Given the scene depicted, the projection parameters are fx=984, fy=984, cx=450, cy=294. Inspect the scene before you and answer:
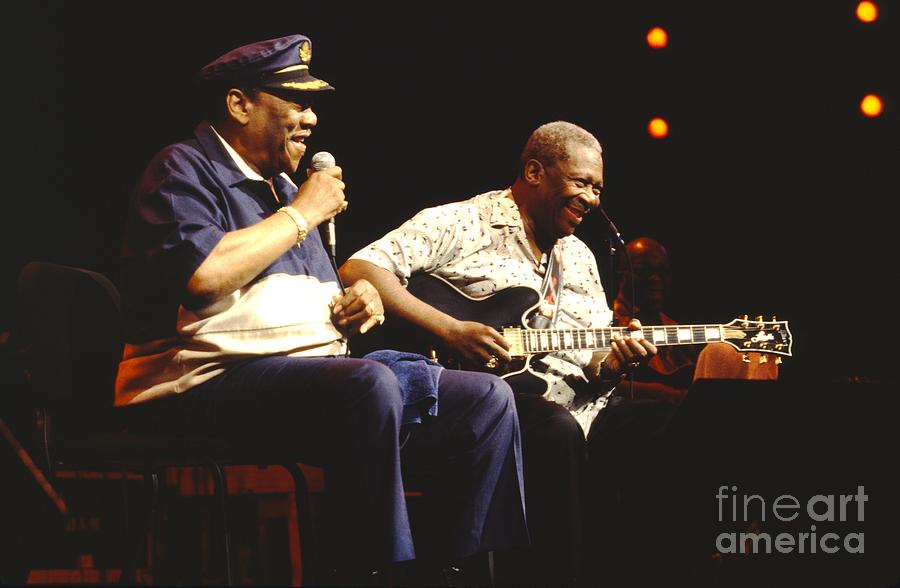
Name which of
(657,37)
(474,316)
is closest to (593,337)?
(474,316)

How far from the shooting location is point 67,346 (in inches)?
90.8

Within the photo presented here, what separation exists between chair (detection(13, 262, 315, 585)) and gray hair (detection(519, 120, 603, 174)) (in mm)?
1663

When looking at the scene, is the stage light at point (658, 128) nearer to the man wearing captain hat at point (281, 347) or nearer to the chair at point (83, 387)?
the man wearing captain hat at point (281, 347)

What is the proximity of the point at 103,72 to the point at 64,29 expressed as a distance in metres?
0.21

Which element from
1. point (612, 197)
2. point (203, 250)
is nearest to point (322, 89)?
point (203, 250)

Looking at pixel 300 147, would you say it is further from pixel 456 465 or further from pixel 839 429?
pixel 839 429

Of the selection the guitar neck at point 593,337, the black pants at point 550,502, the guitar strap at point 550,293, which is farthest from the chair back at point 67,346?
the guitar strap at point 550,293

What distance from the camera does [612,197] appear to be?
5145 millimetres

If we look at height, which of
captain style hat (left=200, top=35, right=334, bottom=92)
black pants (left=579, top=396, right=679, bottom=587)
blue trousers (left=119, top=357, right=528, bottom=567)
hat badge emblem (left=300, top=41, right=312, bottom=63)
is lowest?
black pants (left=579, top=396, right=679, bottom=587)

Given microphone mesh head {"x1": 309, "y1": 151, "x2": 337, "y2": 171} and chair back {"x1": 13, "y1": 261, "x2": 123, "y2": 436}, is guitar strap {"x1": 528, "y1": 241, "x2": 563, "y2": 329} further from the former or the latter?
chair back {"x1": 13, "y1": 261, "x2": 123, "y2": 436}

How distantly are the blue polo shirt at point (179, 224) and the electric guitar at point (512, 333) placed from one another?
723 millimetres

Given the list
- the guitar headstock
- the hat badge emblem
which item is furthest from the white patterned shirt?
the hat badge emblem

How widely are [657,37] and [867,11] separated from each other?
3.28 ft

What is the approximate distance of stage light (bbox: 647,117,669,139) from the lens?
5.08m
